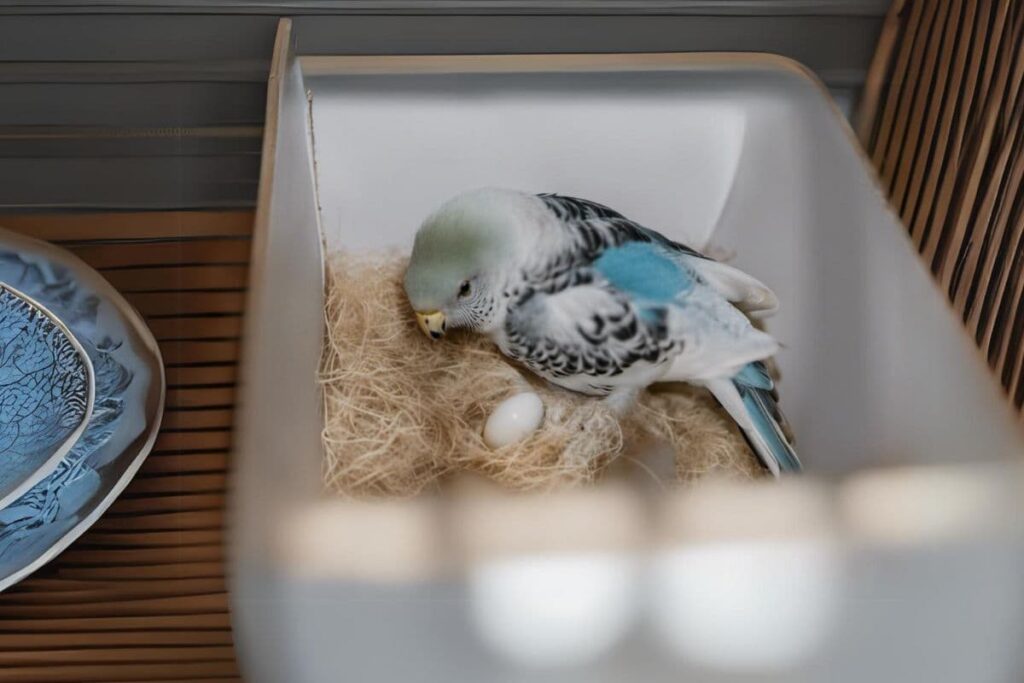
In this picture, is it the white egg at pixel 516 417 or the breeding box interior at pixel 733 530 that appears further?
the white egg at pixel 516 417

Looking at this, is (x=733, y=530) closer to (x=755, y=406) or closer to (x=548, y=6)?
(x=755, y=406)

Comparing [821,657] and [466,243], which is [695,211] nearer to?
[466,243]

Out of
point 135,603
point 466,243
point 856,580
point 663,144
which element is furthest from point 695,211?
point 135,603

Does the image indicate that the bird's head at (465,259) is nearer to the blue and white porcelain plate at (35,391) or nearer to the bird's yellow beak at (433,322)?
the bird's yellow beak at (433,322)

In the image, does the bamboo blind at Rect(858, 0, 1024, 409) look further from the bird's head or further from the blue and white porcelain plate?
the blue and white porcelain plate

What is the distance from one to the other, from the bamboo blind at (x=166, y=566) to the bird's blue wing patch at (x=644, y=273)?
194mm

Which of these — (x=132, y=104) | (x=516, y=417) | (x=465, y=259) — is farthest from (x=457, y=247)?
(x=132, y=104)

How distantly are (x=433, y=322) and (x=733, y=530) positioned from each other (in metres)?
0.22

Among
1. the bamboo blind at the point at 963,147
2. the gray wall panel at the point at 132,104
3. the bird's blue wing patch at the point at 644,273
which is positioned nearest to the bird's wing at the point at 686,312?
the bird's blue wing patch at the point at 644,273

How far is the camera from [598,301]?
1.43 ft

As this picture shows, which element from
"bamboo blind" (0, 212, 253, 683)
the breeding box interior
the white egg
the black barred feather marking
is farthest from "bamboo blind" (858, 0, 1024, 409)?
"bamboo blind" (0, 212, 253, 683)

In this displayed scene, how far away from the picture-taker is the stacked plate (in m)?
0.39

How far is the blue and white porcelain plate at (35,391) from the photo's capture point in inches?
16.5

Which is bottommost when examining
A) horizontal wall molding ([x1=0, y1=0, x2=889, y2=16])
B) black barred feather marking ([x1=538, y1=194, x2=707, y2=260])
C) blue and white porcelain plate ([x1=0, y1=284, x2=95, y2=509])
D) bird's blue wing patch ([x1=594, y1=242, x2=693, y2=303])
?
blue and white porcelain plate ([x1=0, y1=284, x2=95, y2=509])
